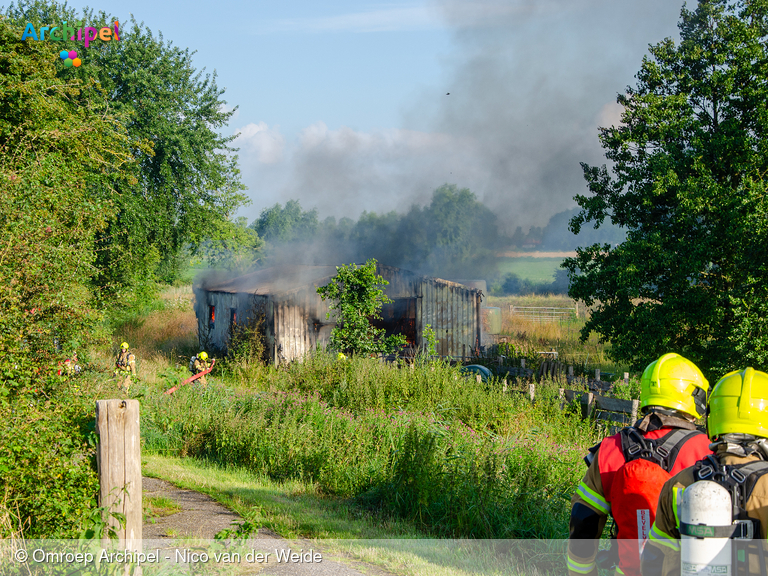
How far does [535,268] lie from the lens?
8206 centimetres

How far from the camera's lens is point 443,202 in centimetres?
3453

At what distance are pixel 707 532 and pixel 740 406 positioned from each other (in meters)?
0.64

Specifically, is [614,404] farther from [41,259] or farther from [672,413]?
[41,259]

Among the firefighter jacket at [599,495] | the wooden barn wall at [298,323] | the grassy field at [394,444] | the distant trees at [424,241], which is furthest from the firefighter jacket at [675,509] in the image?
the distant trees at [424,241]

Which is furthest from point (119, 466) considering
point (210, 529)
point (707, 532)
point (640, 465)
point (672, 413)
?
point (707, 532)

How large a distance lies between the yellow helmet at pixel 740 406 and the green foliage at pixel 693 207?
12.6 m

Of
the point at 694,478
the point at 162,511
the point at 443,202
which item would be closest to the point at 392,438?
the point at 162,511

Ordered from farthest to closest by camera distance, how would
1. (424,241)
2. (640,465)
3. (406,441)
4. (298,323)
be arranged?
(424,241)
(298,323)
(406,441)
(640,465)

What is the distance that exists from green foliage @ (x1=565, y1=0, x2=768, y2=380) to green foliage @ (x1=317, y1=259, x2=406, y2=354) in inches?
232

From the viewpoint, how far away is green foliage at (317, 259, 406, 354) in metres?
14.6

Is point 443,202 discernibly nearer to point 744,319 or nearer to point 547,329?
point 547,329

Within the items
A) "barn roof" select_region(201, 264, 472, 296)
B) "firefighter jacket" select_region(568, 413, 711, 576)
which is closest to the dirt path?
"firefighter jacket" select_region(568, 413, 711, 576)

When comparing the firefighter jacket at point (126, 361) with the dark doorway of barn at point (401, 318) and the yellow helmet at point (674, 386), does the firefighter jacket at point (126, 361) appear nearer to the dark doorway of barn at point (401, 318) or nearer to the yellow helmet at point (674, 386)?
the dark doorway of barn at point (401, 318)

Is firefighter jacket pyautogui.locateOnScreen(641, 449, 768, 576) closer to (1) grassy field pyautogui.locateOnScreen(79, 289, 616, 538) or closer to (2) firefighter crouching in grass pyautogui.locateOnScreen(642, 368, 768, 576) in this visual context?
(2) firefighter crouching in grass pyautogui.locateOnScreen(642, 368, 768, 576)
